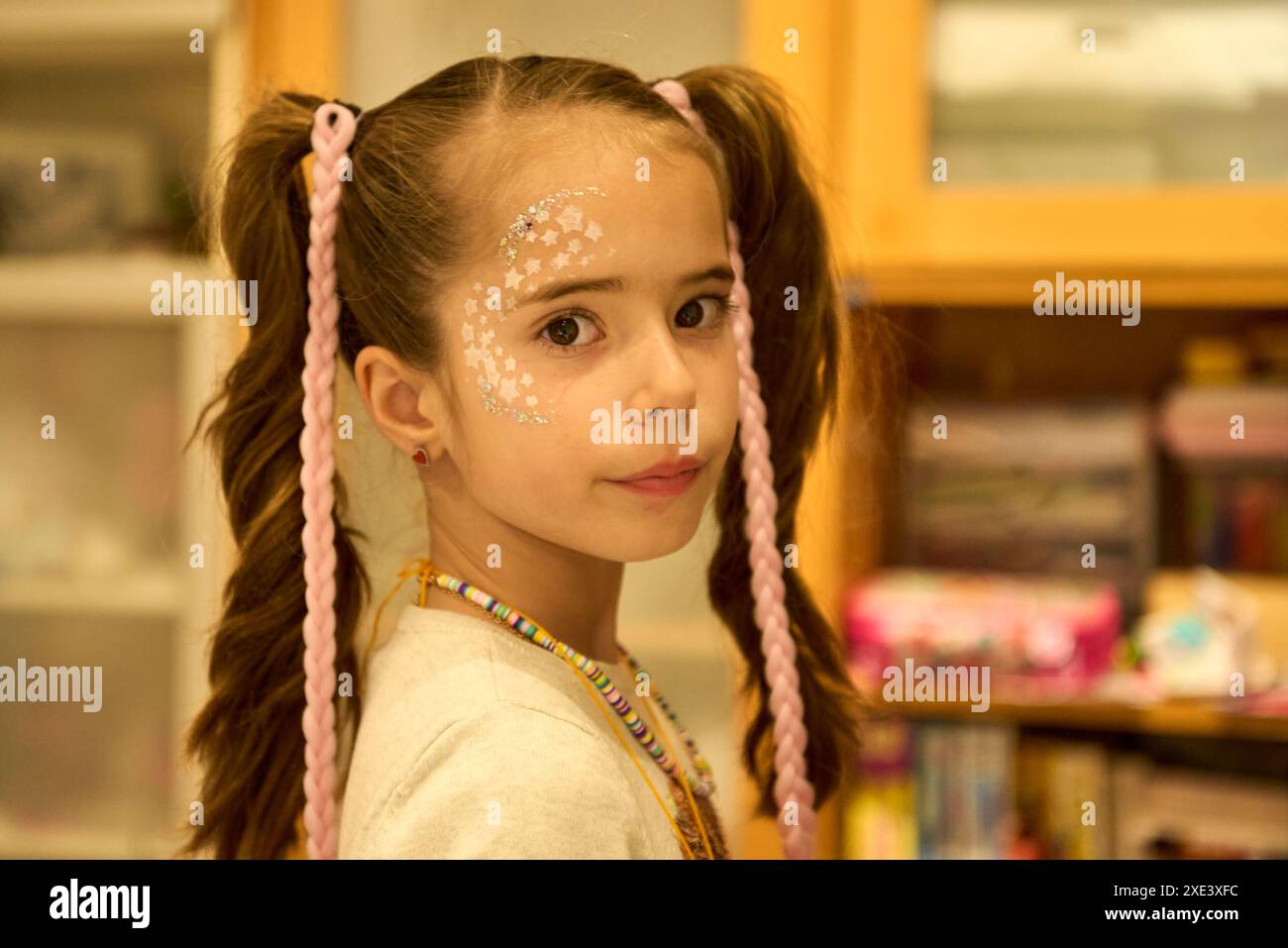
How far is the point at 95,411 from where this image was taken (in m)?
1.58

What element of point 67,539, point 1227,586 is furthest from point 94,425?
point 1227,586

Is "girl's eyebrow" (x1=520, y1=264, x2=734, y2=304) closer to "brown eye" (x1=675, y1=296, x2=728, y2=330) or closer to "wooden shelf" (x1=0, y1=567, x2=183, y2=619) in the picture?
"brown eye" (x1=675, y1=296, x2=728, y2=330)

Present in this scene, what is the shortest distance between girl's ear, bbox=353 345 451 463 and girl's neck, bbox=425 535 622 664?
52mm

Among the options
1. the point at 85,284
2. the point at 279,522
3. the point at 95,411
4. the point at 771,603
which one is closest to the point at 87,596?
the point at 95,411

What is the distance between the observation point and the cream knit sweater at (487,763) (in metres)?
0.48

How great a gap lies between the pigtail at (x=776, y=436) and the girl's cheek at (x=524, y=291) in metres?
0.09

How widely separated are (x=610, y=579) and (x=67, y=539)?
3.94 feet

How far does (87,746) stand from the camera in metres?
1.54

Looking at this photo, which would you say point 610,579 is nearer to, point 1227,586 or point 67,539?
point 1227,586

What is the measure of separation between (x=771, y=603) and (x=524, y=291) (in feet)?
0.64

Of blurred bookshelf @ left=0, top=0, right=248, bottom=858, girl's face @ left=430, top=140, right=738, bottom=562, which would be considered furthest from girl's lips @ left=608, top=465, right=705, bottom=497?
blurred bookshelf @ left=0, top=0, right=248, bottom=858

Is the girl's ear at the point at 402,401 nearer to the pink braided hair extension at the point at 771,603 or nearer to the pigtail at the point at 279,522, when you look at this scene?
the pigtail at the point at 279,522

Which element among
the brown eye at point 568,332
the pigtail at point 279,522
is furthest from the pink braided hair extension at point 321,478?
the brown eye at point 568,332

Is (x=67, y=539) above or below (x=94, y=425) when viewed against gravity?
below
